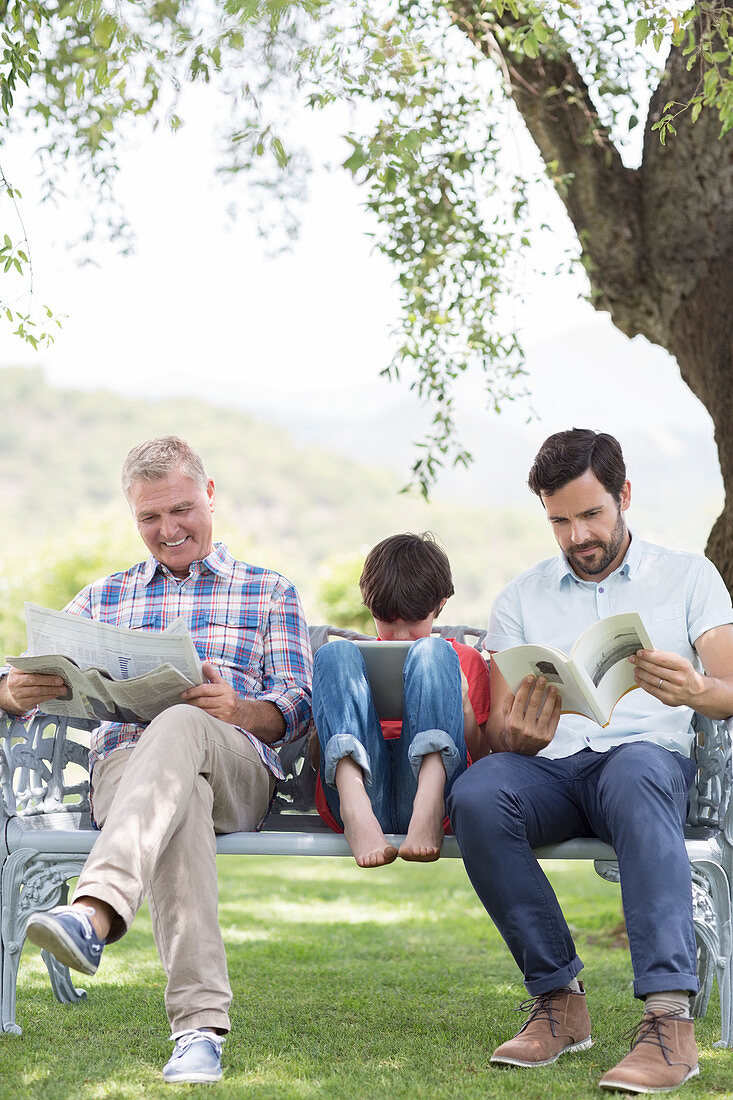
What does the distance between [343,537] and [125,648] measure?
52.7 m

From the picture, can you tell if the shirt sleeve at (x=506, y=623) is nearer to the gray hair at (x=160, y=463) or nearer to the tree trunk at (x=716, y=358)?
the gray hair at (x=160, y=463)

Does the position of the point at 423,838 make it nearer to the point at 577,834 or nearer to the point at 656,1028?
the point at 577,834

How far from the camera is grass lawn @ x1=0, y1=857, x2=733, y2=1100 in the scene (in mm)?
2109

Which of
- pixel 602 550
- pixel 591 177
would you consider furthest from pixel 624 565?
pixel 591 177

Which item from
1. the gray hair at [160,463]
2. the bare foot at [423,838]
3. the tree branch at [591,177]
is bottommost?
the bare foot at [423,838]

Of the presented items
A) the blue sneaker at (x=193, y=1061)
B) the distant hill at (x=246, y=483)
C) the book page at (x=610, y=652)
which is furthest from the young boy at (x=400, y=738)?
the distant hill at (x=246, y=483)

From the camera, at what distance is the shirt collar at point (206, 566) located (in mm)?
2975

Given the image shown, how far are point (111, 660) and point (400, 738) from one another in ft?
2.24

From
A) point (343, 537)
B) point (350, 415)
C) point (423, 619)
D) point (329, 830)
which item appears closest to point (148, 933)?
point (329, 830)

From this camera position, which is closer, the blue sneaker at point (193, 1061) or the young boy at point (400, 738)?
the blue sneaker at point (193, 1061)

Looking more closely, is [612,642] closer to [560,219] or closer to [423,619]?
[423,619]

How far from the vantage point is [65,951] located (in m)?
1.91

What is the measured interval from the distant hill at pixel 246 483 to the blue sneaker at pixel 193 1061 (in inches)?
1956

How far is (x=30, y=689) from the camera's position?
2.51 meters
